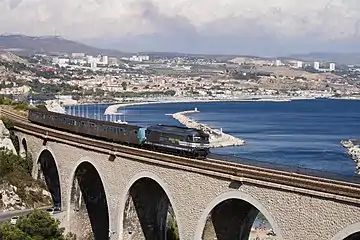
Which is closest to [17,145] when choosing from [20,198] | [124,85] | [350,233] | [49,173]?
[49,173]

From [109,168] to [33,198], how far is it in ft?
24.2

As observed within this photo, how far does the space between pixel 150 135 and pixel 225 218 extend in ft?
22.5

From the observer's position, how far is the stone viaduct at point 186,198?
49.0 feet

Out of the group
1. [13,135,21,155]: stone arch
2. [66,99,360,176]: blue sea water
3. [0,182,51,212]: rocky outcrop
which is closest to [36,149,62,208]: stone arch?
[0,182,51,212]: rocky outcrop

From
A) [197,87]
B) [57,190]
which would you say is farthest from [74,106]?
[57,190]

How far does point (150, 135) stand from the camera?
24047 millimetres

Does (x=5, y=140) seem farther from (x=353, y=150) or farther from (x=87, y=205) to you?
(x=353, y=150)

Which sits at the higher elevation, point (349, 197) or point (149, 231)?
point (349, 197)

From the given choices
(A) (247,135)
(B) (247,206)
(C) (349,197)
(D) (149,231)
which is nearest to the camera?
(C) (349,197)

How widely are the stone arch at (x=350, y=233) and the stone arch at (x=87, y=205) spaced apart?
1265cm

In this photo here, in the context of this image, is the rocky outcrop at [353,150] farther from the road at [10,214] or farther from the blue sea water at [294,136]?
the road at [10,214]

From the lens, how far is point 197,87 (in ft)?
570

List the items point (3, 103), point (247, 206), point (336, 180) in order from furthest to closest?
point (3, 103) → point (247, 206) → point (336, 180)

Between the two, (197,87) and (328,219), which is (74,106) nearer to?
(197,87)
